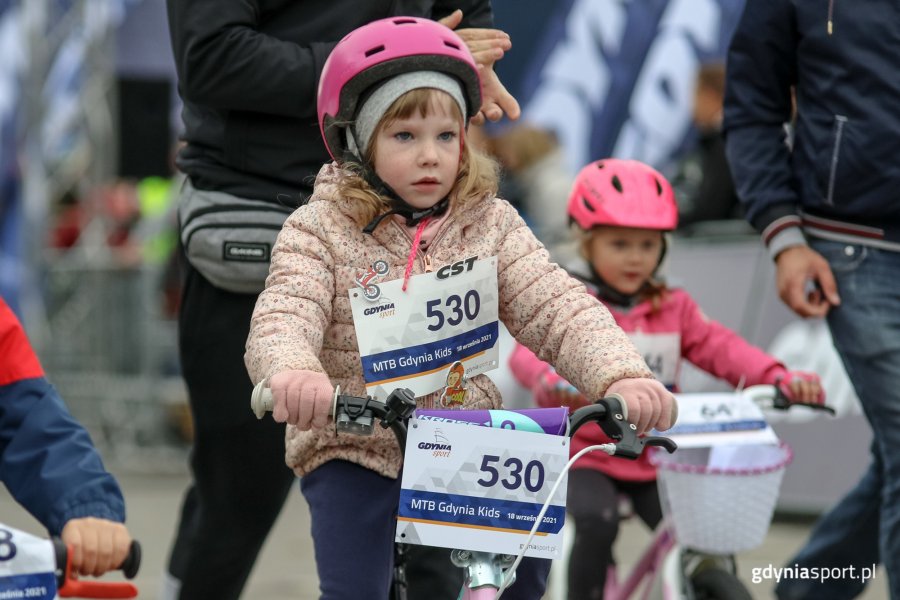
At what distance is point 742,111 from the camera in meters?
5.15

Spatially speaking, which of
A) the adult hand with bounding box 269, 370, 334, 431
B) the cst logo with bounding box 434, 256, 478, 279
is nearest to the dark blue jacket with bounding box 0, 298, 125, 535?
the adult hand with bounding box 269, 370, 334, 431

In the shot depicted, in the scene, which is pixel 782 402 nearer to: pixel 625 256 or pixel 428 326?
pixel 625 256

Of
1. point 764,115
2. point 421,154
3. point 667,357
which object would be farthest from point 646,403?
point 764,115

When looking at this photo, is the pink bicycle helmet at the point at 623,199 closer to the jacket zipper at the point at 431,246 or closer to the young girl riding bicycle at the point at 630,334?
the young girl riding bicycle at the point at 630,334

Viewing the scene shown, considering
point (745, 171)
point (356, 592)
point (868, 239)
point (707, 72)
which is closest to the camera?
point (356, 592)

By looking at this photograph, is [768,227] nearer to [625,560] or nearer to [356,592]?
[356,592]

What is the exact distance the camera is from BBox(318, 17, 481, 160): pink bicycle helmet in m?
3.60

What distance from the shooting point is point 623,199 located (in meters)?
5.33

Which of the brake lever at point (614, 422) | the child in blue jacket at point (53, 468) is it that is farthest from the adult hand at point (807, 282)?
the child in blue jacket at point (53, 468)

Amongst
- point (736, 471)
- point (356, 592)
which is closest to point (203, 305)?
point (356, 592)

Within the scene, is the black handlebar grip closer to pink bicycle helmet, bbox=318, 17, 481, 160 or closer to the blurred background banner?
pink bicycle helmet, bbox=318, 17, 481, 160

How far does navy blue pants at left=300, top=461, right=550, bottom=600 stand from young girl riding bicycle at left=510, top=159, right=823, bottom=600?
1.58 m

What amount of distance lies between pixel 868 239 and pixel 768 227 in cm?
35

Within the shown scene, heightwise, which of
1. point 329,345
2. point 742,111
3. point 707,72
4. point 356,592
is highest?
point 707,72
